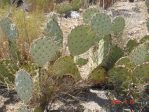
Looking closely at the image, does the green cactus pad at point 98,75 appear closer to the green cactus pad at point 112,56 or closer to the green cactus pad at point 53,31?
the green cactus pad at point 112,56

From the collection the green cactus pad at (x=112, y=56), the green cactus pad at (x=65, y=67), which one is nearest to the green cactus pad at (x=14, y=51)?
the green cactus pad at (x=65, y=67)

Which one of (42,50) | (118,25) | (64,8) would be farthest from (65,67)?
(64,8)

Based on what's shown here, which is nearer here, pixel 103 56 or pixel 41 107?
pixel 41 107

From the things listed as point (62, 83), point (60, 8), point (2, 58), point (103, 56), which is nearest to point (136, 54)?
point (103, 56)

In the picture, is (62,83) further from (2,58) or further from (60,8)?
(60,8)

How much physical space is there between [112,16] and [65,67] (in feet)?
10.9

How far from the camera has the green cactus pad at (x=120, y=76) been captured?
497cm

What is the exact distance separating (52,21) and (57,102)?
933mm

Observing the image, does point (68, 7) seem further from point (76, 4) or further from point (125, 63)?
point (125, 63)

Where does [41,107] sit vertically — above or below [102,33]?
below

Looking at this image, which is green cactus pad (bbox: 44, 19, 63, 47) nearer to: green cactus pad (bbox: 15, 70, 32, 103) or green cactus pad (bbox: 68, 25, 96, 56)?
green cactus pad (bbox: 68, 25, 96, 56)

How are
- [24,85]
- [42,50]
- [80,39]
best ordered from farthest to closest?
[80,39] → [42,50] → [24,85]

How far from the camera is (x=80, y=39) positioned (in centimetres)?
498

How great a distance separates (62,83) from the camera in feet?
16.4
